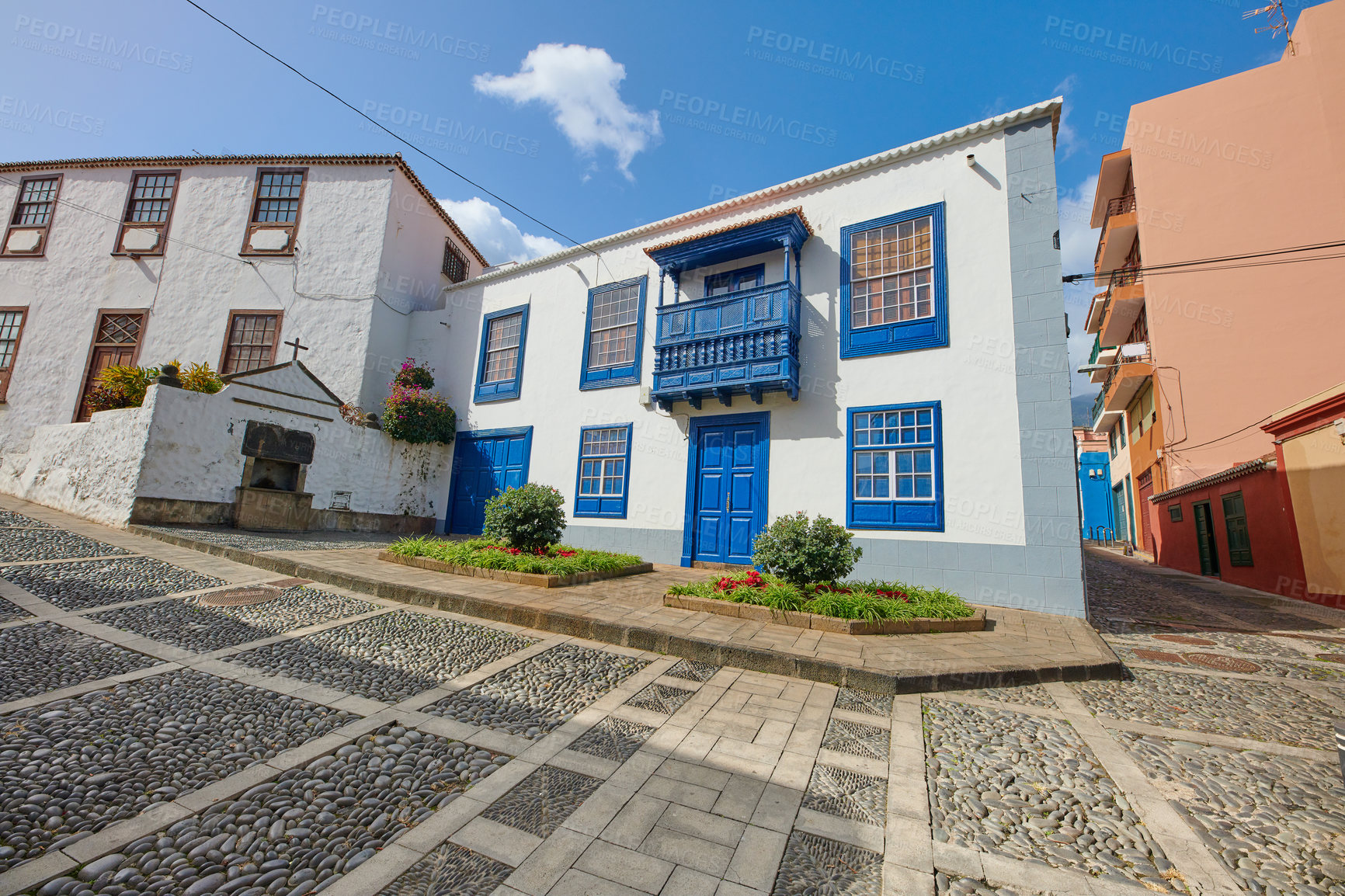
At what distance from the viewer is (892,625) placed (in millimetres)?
5445

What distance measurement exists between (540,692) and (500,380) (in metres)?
11.1

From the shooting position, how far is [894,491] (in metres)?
8.24

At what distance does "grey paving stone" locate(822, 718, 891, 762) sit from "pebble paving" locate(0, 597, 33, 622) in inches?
Result: 269

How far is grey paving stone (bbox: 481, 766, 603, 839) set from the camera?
227 centimetres

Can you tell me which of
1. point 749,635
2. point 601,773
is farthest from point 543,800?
point 749,635

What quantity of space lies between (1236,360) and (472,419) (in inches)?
796

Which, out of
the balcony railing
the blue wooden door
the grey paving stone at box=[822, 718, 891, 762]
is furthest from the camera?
the blue wooden door

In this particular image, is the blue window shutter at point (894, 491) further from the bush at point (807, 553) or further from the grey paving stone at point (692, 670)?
the grey paving stone at point (692, 670)

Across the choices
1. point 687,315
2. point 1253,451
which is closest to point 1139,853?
point 687,315

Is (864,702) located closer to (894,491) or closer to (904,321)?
(894,491)

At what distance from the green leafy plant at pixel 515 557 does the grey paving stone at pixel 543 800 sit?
14.9 ft

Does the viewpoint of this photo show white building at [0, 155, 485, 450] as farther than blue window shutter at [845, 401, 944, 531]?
Yes

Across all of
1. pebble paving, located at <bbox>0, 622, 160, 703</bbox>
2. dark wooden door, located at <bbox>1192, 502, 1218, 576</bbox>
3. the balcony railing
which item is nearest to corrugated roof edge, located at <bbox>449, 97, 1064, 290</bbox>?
the balcony railing

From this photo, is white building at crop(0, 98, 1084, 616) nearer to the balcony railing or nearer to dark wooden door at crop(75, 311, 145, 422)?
the balcony railing
